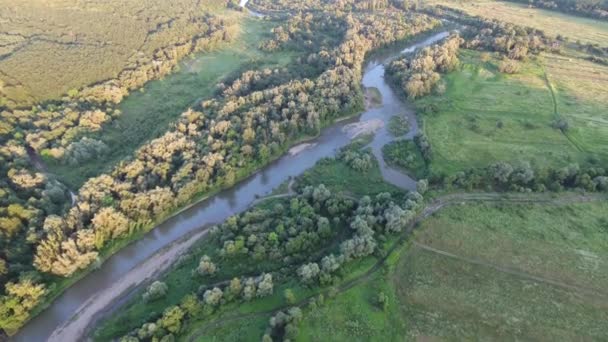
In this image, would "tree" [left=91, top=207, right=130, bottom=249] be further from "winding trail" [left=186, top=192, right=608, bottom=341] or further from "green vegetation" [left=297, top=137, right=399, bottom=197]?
"green vegetation" [left=297, top=137, right=399, bottom=197]

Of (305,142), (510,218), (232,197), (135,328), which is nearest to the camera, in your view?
(135,328)

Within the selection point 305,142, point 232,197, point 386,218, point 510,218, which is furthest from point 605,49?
point 232,197

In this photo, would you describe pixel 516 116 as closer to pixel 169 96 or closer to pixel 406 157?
pixel 406 157

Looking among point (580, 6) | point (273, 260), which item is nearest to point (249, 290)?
point (273, 260)

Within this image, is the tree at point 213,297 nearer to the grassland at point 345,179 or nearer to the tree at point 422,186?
the grassland at point 345,179

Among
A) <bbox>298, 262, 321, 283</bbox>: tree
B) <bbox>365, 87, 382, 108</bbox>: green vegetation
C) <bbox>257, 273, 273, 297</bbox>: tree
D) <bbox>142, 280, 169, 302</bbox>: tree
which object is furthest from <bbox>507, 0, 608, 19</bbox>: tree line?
<bbox>142, 280, 169, 302</bbox>: tree

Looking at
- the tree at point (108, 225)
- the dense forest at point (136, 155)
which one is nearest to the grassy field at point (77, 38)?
the dense forest at point (136, 155)

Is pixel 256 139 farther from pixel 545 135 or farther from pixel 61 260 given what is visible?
pixel 545 135
